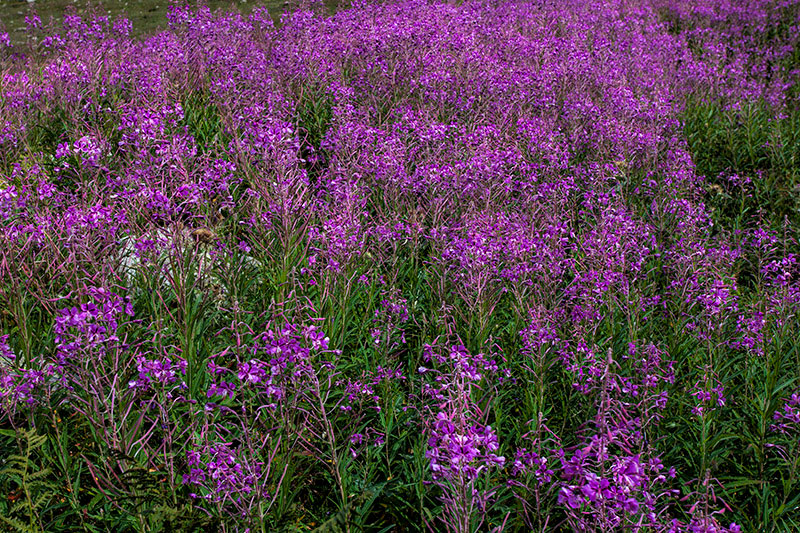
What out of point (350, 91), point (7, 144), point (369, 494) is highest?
point (350, 91)

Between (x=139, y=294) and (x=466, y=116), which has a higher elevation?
(x=466, y=116)

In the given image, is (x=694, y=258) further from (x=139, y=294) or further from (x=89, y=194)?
(x=89, y=194)

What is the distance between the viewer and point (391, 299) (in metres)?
3.62

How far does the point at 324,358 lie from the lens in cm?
377

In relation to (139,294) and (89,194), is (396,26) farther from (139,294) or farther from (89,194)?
(139,294)

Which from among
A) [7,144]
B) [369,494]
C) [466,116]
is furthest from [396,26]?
[369,494]

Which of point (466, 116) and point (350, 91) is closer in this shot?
point (350, 91)

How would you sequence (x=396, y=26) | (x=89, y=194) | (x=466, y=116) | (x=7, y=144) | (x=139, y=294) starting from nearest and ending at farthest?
(x=139, y=294), (x=89, y=194), (x=7, y=144), (x=466, y=116), (x=396, y=26)

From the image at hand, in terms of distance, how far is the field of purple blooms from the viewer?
2.64 m

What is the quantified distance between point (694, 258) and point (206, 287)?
11.2 ft

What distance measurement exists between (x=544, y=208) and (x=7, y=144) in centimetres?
525

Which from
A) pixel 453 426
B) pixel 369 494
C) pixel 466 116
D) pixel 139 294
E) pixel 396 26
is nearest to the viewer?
pixel 453 426

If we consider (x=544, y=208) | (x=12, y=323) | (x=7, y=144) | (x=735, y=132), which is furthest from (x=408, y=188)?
(x=735, y=132)

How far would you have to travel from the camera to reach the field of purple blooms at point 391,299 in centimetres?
264
